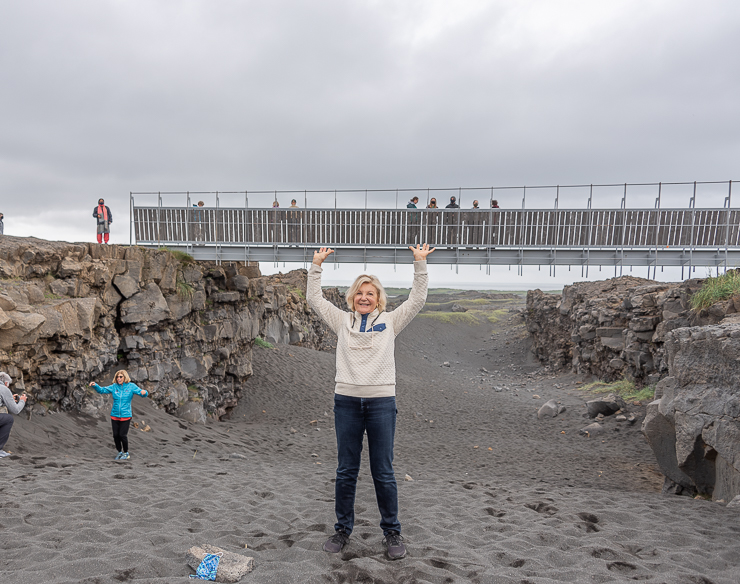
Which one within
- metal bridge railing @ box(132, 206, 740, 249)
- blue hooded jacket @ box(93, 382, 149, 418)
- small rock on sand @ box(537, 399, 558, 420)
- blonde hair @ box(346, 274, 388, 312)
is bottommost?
small rock on sand @ box(537, 399, 558, 420)

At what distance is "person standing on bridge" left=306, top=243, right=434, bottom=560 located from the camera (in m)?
3.44

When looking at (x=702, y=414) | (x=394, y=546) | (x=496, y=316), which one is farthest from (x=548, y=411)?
(x=496, y=316)

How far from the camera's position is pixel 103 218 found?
1359 centimetres

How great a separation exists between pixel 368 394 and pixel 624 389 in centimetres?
1505

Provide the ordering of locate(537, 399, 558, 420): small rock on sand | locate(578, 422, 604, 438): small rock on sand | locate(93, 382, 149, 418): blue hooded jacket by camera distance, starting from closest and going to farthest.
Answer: locate(93, 382, 149, 418): blue hooded jacket, locate(578, 422, 604, 438): small rock on sand, locate(537, 399, 558, 420): small rock on sand

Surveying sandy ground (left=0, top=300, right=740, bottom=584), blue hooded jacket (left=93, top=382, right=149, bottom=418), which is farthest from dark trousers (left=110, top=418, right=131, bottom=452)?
sandy ground (left=0, top=300, right=740, bottom=584)

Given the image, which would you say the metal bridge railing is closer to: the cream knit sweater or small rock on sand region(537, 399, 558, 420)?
small rock on sand region(537, 399, 558, 420)

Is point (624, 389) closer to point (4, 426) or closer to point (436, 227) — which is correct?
point (436, 227)

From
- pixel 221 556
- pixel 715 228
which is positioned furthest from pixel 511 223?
pixel 221 556

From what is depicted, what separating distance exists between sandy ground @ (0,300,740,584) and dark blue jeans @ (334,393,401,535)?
0.56 metres

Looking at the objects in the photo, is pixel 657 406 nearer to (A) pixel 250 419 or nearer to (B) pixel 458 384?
(A) pixel 250 419

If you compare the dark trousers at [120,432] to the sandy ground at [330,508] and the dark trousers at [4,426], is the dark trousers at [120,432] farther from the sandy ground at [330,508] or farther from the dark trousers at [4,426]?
the dark trousers at [4,426]

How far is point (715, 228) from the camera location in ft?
45.1

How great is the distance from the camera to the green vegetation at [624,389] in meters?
13.6
